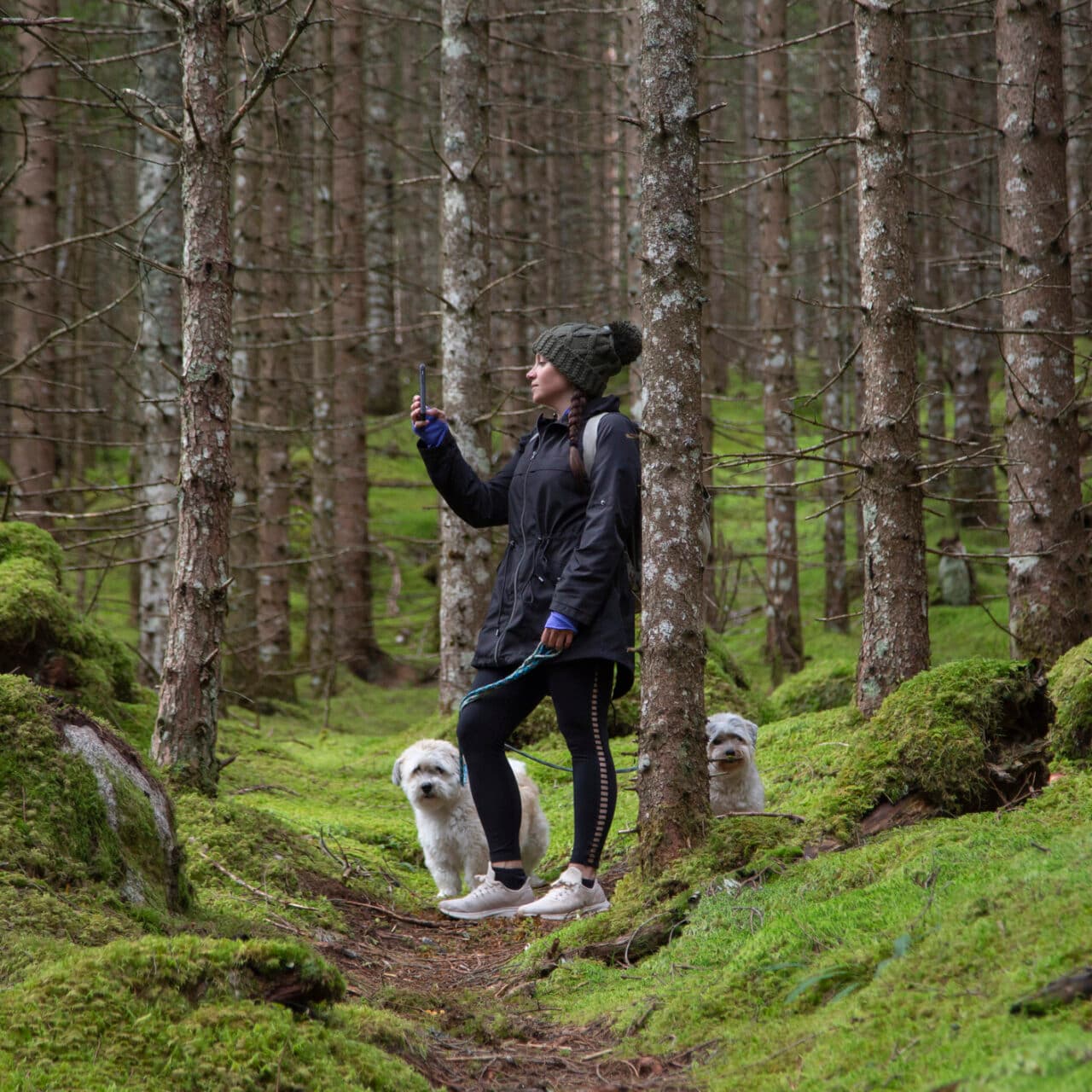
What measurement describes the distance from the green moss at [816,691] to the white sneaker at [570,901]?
5.32 meters

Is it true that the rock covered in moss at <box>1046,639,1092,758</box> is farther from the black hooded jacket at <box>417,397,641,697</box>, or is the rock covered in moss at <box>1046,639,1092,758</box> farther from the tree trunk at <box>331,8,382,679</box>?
the tree trunk at <box>331,8,382,679</box>

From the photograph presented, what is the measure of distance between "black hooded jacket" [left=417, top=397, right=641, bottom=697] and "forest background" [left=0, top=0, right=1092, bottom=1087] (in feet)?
1.31

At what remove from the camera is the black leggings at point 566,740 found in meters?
5.68

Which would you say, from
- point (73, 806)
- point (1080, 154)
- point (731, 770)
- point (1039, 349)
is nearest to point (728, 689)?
point (731, 770)

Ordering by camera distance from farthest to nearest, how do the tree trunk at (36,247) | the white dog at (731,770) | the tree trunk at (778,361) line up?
the tree trunk at (778,361) < the tree trunk at (36,247) < the white dog at (731,770)

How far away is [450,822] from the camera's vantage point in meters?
7.31

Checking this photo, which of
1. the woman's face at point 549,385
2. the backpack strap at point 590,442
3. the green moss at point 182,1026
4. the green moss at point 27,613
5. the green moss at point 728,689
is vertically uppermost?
the woman's face at point 549,385

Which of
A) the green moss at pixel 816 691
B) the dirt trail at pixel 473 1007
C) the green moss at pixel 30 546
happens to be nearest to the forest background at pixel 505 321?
the green moss at pixel 816 691

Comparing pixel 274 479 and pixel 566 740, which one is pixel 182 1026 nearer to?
pixel 566 740

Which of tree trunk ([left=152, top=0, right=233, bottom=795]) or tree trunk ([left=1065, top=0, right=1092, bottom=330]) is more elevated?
tree trunk ([left=1065, top=0, right=1092, bottom=330])

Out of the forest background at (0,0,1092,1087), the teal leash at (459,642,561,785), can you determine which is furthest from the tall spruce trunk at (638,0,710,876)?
the teal leash at (459,642,561,785)

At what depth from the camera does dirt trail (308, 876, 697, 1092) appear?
352 centimetres

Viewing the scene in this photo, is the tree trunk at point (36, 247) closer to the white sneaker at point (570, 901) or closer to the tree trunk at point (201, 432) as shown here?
the tree trunk at point (201, 432)

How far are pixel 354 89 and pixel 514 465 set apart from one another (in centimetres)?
1351
